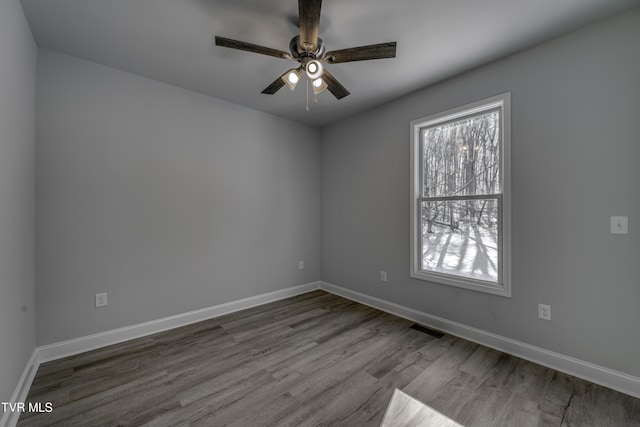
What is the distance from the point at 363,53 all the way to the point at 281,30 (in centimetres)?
69

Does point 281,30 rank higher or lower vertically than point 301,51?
higher

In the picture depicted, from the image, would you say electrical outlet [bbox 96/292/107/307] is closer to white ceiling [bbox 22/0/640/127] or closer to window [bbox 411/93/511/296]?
white ceiling [bbox 22/0/640/127]

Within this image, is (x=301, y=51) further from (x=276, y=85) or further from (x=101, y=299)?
(x=101, y=299)

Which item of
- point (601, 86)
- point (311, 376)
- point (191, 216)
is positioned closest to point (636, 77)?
point (601, 86)

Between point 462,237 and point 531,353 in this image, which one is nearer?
point 531,353

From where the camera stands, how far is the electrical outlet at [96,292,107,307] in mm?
2413

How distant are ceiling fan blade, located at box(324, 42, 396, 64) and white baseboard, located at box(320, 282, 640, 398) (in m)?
2.56

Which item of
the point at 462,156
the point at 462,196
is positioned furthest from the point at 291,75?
the point at 462,196

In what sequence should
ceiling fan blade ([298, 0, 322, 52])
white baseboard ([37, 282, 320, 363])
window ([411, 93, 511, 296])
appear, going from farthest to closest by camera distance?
window ([411, 93, 511, 296])
white baseboard ([37, 282, 320, 363])
ceiling fan blade ([298, 0, 322, 52])

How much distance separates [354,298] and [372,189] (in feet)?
5.14

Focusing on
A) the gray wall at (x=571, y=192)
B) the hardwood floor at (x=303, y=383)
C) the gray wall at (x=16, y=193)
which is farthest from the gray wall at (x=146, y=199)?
the gray wall at (x=571, y=192)

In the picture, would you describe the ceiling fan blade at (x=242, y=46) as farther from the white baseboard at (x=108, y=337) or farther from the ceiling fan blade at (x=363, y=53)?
the white baseboard at (x=108, y=337)

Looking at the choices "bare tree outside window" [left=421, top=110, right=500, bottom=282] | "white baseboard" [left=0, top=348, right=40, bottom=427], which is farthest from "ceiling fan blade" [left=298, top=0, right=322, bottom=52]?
"white baseboard" [left=0, top=348, right=40, bottom=427]

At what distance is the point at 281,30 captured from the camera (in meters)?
2.00
